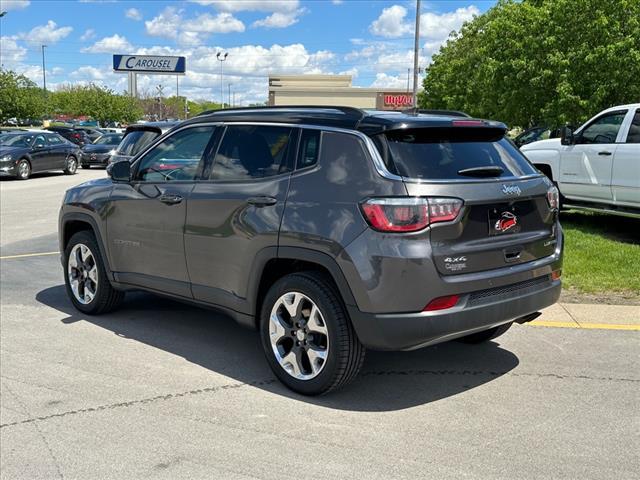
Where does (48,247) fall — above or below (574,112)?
below

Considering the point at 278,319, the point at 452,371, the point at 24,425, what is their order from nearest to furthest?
the point at 24,425
the point at 278,319
the point at 452,371

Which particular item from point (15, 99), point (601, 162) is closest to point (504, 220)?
point (601, 162)

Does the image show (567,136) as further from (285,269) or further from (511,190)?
(285,269)

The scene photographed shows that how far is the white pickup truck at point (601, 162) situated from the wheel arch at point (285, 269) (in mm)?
6349

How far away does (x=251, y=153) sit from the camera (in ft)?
15.8

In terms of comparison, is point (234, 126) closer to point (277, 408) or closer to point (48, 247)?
point (277, 408)

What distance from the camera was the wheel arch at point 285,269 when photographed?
4.05 metres

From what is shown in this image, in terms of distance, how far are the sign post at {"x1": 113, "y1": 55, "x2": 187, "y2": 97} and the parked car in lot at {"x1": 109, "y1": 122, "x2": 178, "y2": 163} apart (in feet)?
221

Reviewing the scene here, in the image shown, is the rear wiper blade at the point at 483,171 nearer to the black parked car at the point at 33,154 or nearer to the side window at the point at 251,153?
the side window at the point at 251,153

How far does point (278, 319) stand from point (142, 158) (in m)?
2.09

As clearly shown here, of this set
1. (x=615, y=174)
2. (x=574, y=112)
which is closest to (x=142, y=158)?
(x=615, y=174)

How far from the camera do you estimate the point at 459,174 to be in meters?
4.14

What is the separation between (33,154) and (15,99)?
29.6m

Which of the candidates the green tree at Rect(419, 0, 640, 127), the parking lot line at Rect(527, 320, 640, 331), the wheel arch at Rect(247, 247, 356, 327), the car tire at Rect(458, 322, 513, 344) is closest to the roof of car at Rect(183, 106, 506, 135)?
the wheel arch at Rect(247, 247, 356, 327)
